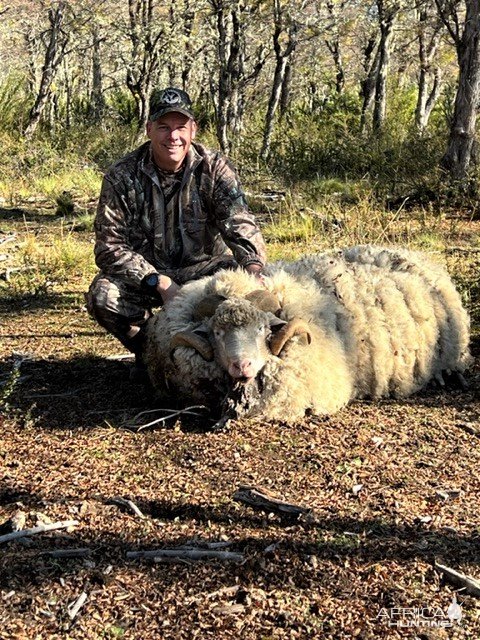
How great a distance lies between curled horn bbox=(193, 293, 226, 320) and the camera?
4.49m

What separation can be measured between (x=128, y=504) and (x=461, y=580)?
139 cm

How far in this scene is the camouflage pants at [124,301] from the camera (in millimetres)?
5074

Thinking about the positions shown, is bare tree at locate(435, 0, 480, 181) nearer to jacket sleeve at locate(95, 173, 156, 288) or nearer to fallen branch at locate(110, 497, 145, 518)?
jacket sleeve at locate(95, 173, 156, 288)

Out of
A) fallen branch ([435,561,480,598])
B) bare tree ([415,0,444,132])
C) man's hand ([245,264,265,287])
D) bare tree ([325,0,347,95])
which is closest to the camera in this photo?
fallen branch ([435,561,480,598])

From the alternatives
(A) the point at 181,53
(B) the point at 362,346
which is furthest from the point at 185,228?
(A) the point at 181,53

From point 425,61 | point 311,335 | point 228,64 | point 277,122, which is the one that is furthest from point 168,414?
point 425,61

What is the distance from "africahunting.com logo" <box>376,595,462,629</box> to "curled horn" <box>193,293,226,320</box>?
7.44 feet

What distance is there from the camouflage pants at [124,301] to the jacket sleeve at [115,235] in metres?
0.10

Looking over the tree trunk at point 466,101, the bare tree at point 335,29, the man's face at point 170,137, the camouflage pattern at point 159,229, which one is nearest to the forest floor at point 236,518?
the camouflage pattern at point 159,229

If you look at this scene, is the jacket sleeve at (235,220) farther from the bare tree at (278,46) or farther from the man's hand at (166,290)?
the bare tree at (278,46)

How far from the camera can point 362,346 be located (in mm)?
4840

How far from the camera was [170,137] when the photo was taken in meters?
5.03

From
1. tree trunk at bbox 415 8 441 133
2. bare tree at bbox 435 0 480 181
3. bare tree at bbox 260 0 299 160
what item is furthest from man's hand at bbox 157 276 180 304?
tree trunk at bbox 415 8 441 133

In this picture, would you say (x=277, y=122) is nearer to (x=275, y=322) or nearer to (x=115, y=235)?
(x=115, y=235)
